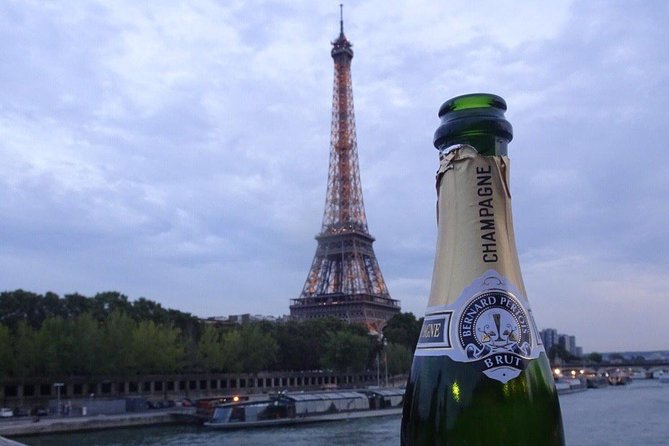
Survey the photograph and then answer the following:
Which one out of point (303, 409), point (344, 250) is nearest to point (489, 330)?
point (303, 409)

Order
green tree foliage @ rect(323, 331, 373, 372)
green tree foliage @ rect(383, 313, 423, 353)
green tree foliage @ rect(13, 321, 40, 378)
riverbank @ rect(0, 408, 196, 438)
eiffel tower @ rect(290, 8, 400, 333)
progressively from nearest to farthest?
riverbank @ rect(0, 408, 196, 438), green tree foliage @ rect(13, 321, 40, 378), green tree foliage @ rect(323, 331, 373, 372), green tree foliage @ rect(383, 313, 423, 353), eiffel tower @ rect(290, 8, 400, 333)

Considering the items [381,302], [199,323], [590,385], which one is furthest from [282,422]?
[590,385]

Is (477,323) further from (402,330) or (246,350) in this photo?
(402,330)

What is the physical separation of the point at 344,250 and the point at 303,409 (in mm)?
40098

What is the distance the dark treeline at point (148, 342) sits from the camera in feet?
119

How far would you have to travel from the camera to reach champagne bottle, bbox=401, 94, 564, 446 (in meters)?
1.95

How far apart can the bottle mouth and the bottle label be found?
0.41m

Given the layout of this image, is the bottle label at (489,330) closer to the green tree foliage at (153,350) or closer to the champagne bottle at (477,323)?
the champagne bottle at (477,323)

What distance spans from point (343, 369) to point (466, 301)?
53126mm

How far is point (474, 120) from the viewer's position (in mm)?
2117

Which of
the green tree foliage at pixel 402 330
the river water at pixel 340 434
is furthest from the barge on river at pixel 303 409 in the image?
the green tree foliage at pixel 402 330

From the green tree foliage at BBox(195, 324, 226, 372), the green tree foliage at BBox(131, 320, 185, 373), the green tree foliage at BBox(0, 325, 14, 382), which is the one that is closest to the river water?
the green tree foliage at BBox(131, 320, 185, 373)

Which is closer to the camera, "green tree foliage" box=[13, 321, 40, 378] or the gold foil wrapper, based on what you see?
the gold foil wrapper

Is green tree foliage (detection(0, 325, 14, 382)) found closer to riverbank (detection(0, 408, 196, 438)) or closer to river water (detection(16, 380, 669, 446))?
riverbank (detection(0, 408, 196, 438))
